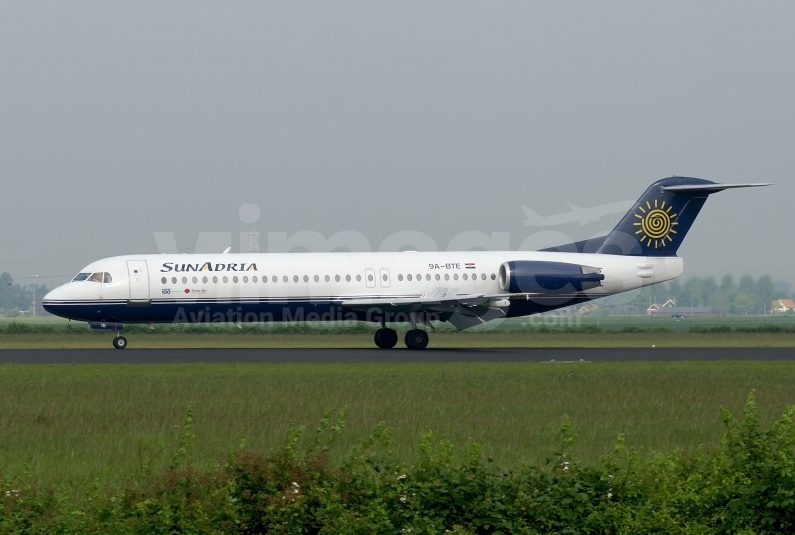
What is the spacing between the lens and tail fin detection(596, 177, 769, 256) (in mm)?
37531

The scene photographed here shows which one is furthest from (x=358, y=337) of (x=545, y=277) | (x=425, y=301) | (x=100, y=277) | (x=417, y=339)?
(x=100, y=277)

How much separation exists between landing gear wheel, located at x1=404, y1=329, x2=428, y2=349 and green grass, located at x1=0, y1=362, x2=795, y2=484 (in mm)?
9751

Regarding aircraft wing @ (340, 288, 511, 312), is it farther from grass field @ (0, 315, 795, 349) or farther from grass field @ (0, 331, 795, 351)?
grass field @ (0, 315, 795, 349)

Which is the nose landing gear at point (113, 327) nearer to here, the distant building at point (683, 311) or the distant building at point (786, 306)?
the distant building at point (786, 306)

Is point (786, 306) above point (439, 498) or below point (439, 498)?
below

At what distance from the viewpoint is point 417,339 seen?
34.7 meters

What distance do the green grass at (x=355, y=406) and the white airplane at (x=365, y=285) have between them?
9.67 metres

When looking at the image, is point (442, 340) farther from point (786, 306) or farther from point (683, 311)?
point (683, 311)

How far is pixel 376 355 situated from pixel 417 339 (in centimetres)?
424

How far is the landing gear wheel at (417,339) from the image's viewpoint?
34.7 metres

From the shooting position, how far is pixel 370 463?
9297 millimetres

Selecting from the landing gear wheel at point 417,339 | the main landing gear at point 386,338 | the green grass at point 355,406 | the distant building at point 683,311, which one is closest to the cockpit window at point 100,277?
the main landing gear at point 386,338

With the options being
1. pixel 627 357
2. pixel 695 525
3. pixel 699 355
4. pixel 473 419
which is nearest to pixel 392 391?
pixel 473 419

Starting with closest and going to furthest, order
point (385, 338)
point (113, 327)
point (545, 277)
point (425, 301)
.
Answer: point (425, 301), point (113, 327), point (545, 277), point (385, 338)
